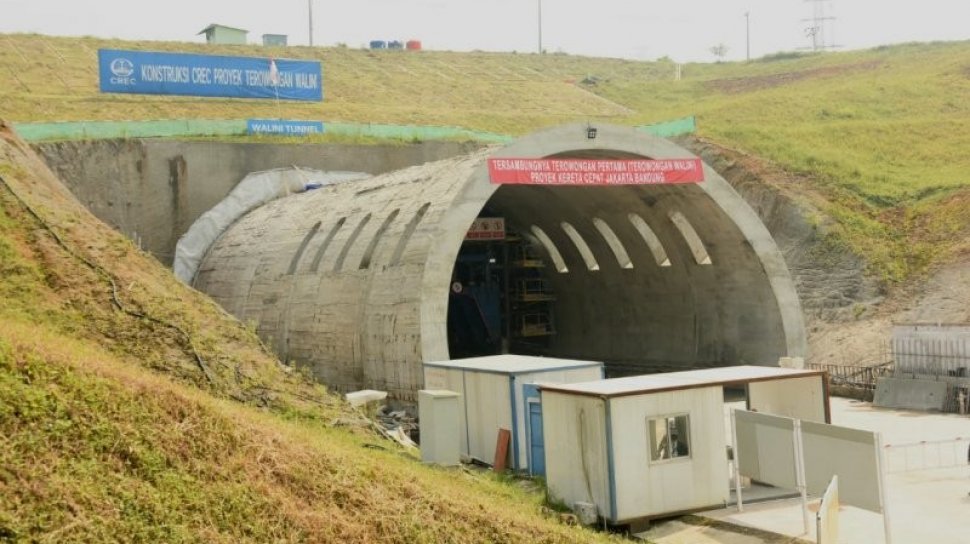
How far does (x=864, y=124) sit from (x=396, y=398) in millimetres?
34148

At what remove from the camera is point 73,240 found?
54.3ft

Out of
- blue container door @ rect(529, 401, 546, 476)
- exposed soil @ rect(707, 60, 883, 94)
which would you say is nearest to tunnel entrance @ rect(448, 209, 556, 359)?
blue container door @ rect(529, 401, 546, 476)

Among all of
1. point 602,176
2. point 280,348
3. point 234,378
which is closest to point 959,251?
point 602,176

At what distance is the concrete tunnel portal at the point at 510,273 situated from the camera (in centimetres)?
2222

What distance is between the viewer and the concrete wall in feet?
117

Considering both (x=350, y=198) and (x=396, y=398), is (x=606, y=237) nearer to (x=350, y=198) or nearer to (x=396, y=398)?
(x=350, y=198)

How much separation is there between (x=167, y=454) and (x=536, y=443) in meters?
8.12

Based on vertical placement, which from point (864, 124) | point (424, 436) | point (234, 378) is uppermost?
point (864, 124)

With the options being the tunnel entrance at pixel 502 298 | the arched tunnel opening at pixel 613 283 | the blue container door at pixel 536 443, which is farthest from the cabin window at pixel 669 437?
the tunnel entrance at pixel 502 298

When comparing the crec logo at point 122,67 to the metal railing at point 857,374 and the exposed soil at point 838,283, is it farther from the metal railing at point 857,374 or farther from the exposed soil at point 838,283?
the metal railing at point 857,374

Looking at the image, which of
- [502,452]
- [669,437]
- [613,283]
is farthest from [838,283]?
[669,437]

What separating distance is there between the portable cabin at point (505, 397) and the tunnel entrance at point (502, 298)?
15.9m

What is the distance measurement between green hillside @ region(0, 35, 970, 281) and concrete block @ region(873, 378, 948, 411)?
9531mm

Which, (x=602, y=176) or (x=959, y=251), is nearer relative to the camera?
(x=602, y=176)
